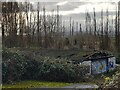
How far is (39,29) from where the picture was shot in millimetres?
4301

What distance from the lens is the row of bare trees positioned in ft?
14.0

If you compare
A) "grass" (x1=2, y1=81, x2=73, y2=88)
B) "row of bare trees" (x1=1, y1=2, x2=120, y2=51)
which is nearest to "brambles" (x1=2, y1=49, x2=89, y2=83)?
"grass" (x1=2, y1=81, x2=73, y2=88)

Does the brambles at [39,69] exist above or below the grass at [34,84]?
above

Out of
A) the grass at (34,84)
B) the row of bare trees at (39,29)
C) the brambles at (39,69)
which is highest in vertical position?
the row of bare trees at (39,29)

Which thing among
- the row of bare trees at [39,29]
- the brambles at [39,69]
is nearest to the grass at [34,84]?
the brambles at [39,69]

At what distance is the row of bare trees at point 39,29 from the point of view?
14.0ft

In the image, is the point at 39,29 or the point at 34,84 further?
the point at 39,29

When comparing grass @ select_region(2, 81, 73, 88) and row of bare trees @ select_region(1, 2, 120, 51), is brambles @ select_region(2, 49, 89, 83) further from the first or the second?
row of bare trees @ select_region(1, 2, 120, 51)

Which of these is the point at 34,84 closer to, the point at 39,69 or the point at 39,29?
the point at 39,69

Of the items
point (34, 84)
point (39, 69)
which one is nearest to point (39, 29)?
point (39, 69)

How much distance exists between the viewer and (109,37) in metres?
4.80

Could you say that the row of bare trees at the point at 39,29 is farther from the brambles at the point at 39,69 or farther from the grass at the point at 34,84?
the grass at the point at 34,84

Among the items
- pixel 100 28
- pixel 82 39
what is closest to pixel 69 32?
A: pixel 82 39

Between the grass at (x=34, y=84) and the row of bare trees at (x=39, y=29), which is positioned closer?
the grass at (x=34, y=84)
